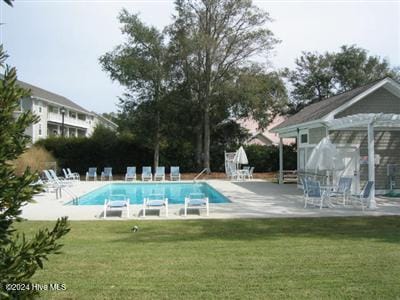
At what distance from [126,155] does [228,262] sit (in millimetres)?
25805

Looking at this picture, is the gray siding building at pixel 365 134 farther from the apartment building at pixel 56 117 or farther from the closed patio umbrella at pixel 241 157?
the apartment building at pixel 56 117

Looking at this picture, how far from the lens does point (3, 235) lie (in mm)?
2432

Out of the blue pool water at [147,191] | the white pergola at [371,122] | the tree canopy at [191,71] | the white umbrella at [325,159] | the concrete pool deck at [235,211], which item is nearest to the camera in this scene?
the concrete pool deck at [235,211]

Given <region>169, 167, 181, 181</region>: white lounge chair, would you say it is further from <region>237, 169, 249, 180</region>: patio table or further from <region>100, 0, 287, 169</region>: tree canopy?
<region>237, 169, 249, 180</region>: patio table

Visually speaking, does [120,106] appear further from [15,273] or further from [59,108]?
[15,273]

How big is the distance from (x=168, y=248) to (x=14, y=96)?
505cm

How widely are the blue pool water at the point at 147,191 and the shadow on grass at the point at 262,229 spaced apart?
698cm

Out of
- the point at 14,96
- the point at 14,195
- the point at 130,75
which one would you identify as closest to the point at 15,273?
the point at 14,195

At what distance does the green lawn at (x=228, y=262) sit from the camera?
4.79m

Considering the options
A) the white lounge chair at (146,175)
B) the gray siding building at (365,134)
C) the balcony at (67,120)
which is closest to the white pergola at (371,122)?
the gray siding building at (365,134)

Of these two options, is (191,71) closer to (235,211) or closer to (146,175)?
(146,175)

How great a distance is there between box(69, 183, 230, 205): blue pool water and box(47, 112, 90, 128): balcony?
26.3 meters

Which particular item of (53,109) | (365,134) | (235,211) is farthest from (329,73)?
(53,109)

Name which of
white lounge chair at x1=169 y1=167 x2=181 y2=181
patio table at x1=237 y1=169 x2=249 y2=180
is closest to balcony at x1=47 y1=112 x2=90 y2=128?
white lounge chair at x1=169 y1=167 x2=181 y2=181
